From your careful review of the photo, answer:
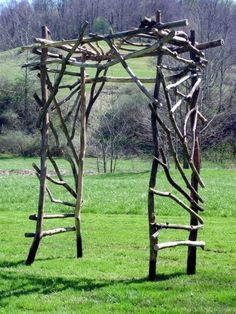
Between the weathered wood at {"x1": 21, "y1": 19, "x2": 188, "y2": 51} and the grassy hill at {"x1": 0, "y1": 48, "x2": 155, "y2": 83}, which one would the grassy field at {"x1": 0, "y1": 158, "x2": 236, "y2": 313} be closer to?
the weathered wood at {"x1": 21, "y1": 19, "x2": 188, "y2": 51}

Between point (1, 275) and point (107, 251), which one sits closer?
point (1, 275)

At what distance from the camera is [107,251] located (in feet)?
36.1

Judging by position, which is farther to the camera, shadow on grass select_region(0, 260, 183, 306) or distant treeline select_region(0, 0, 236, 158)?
distant treeline select_region(0, 0, 236, 158)

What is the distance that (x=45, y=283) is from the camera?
8375 millimetres

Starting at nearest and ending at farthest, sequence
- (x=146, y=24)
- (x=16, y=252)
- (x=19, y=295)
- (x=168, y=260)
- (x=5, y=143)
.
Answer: (x=19, y=295), (x=146, y=24), (x=168, y=260), (x=16, y=252), (x=5, y=143)

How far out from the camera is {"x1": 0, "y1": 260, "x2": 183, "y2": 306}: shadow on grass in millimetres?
7927

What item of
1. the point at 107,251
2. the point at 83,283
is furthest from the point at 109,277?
the point at 107,251

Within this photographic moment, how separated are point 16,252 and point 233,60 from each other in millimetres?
52293

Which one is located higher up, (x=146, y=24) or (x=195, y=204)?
(x=146, y=24)

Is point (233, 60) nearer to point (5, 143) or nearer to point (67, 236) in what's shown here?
point (5, 143)

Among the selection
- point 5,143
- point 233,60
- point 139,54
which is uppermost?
point 139,54

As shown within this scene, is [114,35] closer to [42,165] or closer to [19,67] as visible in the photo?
[42,165]

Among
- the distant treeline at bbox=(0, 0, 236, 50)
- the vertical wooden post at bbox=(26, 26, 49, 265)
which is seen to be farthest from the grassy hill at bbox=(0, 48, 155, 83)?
the vertical wooden post at bbox=(26, 26, 49, 265)

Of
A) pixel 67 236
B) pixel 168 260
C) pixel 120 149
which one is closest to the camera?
pixel 168 260
